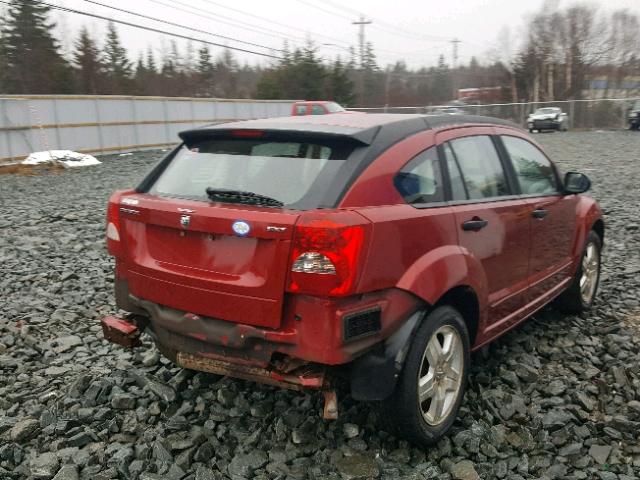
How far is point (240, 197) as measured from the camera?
2.94 m

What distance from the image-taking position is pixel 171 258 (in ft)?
10.1

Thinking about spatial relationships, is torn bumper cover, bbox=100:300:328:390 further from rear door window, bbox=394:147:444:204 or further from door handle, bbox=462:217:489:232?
door handle, bbox=462:217:489:232

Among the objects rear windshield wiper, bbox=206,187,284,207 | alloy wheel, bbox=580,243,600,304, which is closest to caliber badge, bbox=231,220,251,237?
rear windshield wiper, bbox=206,187,284,207

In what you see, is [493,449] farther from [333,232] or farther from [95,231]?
[95,231]

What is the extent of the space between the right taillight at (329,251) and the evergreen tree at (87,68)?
133 ft

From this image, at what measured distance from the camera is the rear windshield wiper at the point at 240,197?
113 inches

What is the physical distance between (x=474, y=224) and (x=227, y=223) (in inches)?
56.4

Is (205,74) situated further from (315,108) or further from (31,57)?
(315,108)

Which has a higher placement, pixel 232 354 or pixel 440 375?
pixel 232 354

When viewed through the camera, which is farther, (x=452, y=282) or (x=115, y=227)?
→ (x=115, y=227)

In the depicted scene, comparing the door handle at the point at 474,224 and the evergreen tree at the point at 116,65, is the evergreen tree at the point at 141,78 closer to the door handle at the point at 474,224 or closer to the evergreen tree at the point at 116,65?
the evergreen tree at the point at 116,65

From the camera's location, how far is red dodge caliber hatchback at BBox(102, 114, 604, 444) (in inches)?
105

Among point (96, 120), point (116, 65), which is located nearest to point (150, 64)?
point (116, 65)

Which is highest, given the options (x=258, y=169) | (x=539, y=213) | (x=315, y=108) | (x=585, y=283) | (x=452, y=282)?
(x=315, y=108)
